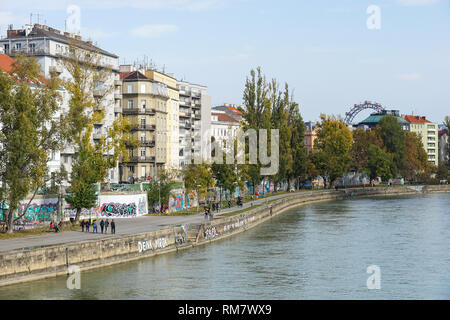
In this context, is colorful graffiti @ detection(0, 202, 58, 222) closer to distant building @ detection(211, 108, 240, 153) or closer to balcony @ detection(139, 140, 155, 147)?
balcony @ detection(139, 140, 155, 147)

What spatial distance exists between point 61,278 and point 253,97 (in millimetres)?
82594

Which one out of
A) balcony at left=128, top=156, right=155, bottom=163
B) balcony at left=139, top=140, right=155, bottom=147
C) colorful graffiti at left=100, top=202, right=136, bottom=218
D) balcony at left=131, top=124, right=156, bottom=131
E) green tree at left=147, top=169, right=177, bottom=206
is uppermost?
balcony at left=131, top=124, right=156, bottom=131

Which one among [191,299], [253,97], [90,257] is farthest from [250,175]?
[191,299]

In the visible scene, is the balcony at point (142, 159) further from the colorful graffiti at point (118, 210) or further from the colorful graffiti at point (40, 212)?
the colorful graffiti at point (40, 212)

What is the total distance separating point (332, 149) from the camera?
171625 millimetres

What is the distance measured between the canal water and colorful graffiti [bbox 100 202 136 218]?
12.1 m

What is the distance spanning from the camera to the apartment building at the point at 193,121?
506 feet

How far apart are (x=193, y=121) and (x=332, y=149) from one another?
34.2 meters

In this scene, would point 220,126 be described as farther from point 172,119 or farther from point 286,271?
point 286,271

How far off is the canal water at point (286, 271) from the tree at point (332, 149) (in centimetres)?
7799

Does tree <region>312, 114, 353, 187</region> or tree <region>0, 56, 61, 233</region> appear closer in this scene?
tree <region>0, 56, 61, 233</region>

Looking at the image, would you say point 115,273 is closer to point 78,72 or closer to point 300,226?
point 78,72

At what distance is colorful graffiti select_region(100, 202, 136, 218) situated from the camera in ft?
268

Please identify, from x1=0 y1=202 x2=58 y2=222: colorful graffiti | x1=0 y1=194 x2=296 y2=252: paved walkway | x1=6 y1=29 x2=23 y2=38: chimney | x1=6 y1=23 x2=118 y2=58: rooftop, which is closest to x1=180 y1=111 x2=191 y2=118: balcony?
x1=6 y1=23 x2=118 y2=58: rooftop
